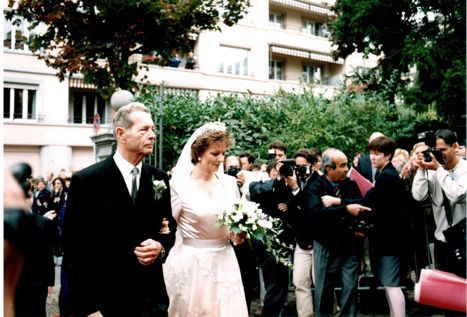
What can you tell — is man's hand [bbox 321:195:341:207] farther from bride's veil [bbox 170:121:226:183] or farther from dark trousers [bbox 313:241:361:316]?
bride's veil [bbox 170:121:226:183]

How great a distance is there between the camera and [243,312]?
4.61m

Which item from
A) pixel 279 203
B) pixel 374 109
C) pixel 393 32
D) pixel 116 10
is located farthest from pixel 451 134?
pixel 393 32

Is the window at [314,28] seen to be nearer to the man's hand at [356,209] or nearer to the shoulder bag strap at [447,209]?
the man's hand at [356,209]

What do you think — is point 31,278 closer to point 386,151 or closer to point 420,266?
point 386,151

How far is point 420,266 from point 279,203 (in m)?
2.12

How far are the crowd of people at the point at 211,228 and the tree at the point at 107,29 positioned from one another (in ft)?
15.7

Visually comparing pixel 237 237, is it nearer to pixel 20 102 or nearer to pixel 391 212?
pixel 391 212

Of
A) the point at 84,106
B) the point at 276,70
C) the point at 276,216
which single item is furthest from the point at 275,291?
the point at 276,70

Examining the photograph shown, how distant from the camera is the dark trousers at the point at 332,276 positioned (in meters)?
6.10

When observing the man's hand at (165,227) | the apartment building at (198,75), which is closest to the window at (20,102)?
the apartment building at (198,75)

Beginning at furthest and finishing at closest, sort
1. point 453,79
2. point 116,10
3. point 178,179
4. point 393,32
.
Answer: point 393,32, point 453,79, point 116,10, point 178,179

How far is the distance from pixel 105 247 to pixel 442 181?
11.1 feet

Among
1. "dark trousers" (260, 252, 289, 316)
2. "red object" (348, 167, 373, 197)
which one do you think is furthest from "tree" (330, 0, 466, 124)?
"dark trousers" (260, 252, 289, 316)

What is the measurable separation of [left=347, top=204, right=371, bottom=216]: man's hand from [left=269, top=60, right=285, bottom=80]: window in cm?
3168
